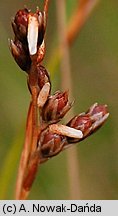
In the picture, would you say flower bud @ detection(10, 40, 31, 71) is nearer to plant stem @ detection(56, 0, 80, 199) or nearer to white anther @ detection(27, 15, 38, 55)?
white anther @ detection(27, 15, 38, 55)

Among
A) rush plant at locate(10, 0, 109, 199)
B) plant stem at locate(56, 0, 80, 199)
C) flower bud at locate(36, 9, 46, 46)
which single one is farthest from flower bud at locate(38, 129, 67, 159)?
plant stem at locate(56, 0, 80, 199)

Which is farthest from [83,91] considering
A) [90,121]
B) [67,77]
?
[90,121]

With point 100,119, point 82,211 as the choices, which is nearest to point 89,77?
point 82,211

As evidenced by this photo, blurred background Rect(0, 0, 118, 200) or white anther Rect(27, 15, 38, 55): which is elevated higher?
blurred background Rect(0, 0, 118, 200)

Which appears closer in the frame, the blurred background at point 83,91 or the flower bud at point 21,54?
the flower bud at point 21,54

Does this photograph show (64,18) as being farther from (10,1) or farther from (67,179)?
(67,179)

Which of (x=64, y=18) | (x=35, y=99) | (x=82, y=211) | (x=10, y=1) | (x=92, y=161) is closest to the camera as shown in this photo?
(x=35, y=99)

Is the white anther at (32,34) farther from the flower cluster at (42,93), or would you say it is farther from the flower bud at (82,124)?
the flower bud at (82,124)

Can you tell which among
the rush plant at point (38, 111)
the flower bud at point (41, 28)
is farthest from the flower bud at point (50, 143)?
the flower bud at point (41, 28)
